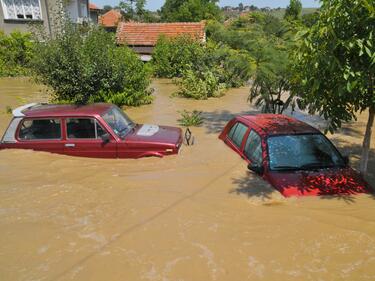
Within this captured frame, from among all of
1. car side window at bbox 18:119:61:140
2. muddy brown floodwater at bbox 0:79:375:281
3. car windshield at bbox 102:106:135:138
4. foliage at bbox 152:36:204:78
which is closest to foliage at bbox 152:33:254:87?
foliage at bbox 152:36:204:78

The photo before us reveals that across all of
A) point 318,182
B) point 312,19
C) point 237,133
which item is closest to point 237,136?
point 237,133

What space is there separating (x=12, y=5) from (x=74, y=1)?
17.4ft

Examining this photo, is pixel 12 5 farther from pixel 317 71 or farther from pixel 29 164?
pixel 317 71

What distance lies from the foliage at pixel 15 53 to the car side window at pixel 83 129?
1889 cm

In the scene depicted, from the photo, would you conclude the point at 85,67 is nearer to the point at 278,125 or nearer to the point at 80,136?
the point at 80,136

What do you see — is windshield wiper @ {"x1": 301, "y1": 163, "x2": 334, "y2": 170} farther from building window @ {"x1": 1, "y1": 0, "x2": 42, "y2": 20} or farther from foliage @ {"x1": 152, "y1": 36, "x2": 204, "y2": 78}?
building window @ {"x1": 1, "y1": 0, "x2": 42, "y2": 20}

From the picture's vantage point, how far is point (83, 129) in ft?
26.7

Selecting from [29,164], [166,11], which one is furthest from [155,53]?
[166,11]

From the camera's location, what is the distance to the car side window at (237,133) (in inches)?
307

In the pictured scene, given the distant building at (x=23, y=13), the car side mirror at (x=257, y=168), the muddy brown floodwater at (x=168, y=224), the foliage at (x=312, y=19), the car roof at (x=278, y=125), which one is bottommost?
the muddy brown floodwater at (x=168, y=224)

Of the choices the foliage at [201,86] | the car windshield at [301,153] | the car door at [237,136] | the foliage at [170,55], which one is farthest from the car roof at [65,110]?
the foliage at [170,55]

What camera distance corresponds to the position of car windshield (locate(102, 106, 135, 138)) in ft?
27.0

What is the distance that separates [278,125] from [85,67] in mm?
7642

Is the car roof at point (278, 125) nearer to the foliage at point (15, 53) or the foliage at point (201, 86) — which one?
the foliage at point (201, 86)
